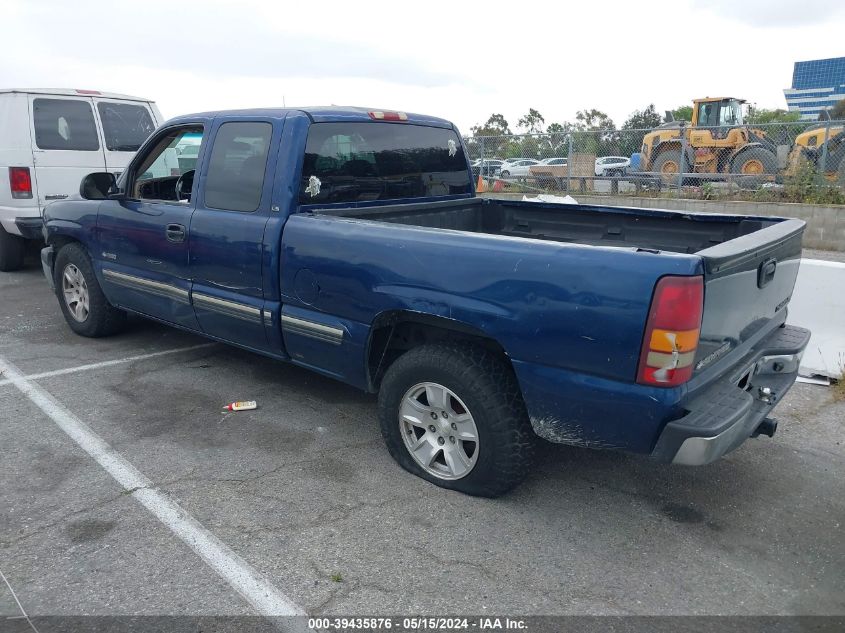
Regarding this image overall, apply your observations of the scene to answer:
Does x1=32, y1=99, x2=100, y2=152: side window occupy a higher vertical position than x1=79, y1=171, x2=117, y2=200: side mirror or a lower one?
higher

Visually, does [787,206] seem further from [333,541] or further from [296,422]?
[333,541]

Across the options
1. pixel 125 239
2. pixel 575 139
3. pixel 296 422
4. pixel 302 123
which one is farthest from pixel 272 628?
pixel 575 139

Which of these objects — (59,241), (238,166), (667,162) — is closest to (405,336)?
(238,166)

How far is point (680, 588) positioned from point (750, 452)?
1.54m

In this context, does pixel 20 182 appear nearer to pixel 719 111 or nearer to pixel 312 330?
pixel 312 330

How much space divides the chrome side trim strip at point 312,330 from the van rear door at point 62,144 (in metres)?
5.33

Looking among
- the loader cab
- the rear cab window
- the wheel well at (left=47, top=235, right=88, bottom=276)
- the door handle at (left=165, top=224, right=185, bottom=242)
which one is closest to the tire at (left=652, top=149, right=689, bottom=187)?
the loader cab

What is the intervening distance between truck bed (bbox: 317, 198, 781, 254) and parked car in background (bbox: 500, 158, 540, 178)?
11.1m

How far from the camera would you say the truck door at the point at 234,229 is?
13.2ft

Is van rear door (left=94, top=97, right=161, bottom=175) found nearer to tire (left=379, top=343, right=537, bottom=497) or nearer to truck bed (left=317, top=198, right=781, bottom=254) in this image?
truck bed (left=317, top=198, right=781, bottom=254)

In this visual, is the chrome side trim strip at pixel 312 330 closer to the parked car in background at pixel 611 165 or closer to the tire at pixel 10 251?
the tire at pixel 10 251

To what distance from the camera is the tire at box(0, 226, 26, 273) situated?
8.56 meters

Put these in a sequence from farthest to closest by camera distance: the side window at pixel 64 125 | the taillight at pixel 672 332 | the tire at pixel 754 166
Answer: the tire at pixel 754 166 < the side window at pixel 64 125 < the taillight at pixel 672 332

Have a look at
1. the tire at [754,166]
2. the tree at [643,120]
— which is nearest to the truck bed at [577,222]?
the tire at [754,166]
